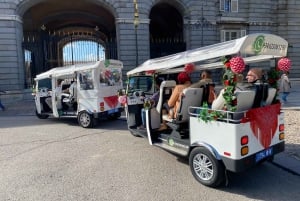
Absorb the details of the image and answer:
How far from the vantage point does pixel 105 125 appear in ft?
28.7

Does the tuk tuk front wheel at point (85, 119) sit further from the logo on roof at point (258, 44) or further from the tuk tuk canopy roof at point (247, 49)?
the logo on roof at point (258, 44)

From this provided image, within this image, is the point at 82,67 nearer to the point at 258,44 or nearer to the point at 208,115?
the point at 208,115

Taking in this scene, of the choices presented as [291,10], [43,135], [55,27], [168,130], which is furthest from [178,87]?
[55,27]

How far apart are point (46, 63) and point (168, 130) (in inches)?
584

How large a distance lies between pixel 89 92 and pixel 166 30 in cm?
1909

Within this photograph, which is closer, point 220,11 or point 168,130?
point 168,130

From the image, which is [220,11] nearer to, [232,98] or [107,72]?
[107,72]

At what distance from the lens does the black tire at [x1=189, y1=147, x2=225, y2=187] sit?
3.83m

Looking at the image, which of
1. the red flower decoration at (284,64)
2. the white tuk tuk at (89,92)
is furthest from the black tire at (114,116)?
the red flower decoration at (284,64)

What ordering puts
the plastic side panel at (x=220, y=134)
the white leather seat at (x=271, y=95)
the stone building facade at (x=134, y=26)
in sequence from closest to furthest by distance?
the plastic side panel at (x=220, y=134) < the white leather seat at (x=271, y=95) < the stone building facade at (x=134, y=26)

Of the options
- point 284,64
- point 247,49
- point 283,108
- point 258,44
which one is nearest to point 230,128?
point 247,49

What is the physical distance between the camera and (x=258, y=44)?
11.7ft

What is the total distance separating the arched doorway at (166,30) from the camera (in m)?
19.0

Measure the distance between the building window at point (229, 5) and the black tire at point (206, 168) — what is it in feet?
59.3
